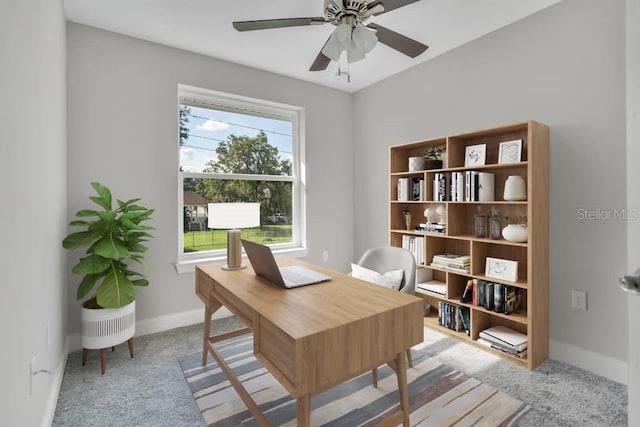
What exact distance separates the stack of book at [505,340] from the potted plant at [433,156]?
4.82 feet

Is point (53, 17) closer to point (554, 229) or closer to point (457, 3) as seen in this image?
point (457, 3)

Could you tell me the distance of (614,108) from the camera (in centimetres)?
199

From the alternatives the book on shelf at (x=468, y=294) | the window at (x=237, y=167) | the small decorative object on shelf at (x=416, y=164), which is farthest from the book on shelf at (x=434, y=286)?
the window at (x=237, y=167)

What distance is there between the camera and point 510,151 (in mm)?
2350

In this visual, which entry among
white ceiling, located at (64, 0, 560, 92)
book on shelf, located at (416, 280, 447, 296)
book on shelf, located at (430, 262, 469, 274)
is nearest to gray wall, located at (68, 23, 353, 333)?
white ceiling, located at (64, 0, 560, 92)

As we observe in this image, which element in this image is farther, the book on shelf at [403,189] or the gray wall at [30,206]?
the book on shelf at [403,189]

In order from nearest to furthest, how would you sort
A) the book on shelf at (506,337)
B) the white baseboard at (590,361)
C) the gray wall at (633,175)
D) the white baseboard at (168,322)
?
the gray wall at (633,175), the white baseboard at (590,361), the book on shelf at (506,337), the white baseboard at (168,322)

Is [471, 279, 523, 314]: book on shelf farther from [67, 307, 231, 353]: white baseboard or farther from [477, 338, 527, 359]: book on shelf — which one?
[67, 307, 231, 353]: white baseboard

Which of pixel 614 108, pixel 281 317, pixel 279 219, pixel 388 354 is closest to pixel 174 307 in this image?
pixel 279 219

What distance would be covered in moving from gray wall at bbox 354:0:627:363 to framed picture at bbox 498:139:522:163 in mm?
230

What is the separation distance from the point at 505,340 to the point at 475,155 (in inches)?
57.0

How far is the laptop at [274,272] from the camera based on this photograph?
1.53 meters

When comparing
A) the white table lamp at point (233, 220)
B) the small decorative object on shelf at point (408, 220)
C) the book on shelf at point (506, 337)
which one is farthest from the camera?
the small decorative object on shelf at point (408, 220)

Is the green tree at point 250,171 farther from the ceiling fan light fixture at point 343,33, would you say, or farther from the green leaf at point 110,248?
the ceiling fan light fixture at point 343,33
